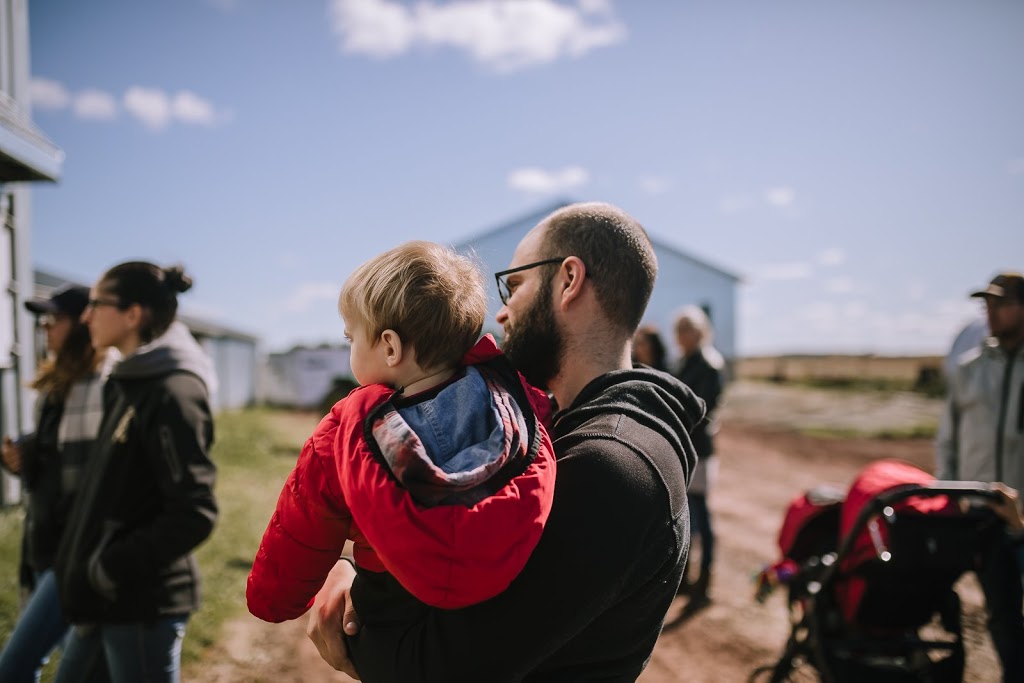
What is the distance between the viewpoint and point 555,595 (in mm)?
1082

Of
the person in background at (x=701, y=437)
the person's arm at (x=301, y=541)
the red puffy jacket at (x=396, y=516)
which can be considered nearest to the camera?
the red puffy jacket at (x=396, y=516)

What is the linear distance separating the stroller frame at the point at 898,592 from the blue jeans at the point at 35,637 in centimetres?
345

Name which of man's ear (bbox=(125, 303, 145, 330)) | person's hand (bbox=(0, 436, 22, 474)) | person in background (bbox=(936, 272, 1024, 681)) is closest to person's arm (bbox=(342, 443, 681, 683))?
man's ear (bbox=(125, 303, 145, 330))

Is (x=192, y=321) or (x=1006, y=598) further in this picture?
(x=192, y=321)

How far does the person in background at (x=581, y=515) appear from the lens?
108 centimetres

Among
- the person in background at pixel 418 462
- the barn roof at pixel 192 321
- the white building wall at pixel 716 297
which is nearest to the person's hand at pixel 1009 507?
the person in background at pixel 418 462

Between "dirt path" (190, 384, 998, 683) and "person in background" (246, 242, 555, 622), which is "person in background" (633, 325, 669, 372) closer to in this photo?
"dirt path" (190, 384, 998, 683)

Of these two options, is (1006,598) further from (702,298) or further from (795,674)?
(702,298)

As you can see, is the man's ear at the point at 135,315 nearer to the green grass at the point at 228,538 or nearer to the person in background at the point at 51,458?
the person in background at the point at 51,458

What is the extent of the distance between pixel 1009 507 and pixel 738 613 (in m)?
2.70

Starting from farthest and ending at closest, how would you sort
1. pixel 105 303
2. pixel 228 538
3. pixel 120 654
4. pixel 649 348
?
pixel 228 538 < pixel 649 348 < pixel 105 303 < pixel 120 654

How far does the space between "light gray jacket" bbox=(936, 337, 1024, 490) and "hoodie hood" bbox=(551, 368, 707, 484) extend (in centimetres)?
344

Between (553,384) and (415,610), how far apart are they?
0.67m

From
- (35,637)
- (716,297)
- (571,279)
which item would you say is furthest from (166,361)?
(716,297)
